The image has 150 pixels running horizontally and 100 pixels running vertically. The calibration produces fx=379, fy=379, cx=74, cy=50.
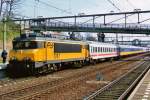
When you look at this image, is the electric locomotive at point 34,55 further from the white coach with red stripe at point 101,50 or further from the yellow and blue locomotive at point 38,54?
the white coach with red stripe at point 101,50

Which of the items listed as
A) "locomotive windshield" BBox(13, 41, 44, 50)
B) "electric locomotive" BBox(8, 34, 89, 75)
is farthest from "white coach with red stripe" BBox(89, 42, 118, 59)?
"locomotive windshield" BBox(13, 41, 44, 50)

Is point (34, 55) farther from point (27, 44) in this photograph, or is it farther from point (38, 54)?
point (27, 44)

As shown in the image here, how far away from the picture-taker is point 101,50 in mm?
51062

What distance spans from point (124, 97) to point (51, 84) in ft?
21.8

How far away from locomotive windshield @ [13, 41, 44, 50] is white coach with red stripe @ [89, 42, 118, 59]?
16.9m

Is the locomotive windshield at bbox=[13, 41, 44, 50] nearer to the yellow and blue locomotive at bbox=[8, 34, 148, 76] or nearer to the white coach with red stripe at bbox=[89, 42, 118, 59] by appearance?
the yellow and blue locomotive at bbox=[8, 34, 148, 76]

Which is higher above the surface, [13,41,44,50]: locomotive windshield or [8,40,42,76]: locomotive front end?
[13,41,44,50]: locomotive windshield

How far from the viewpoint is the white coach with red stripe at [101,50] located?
45016mm

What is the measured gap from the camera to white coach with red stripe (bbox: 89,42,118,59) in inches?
1772

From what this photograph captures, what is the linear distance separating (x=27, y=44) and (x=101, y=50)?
25.0 m

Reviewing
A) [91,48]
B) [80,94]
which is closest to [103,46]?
[91,48]

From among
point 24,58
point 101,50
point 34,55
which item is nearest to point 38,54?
point 34,55

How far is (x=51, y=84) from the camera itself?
73.6 ft

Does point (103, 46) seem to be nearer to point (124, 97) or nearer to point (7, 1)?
point (7, 1)
